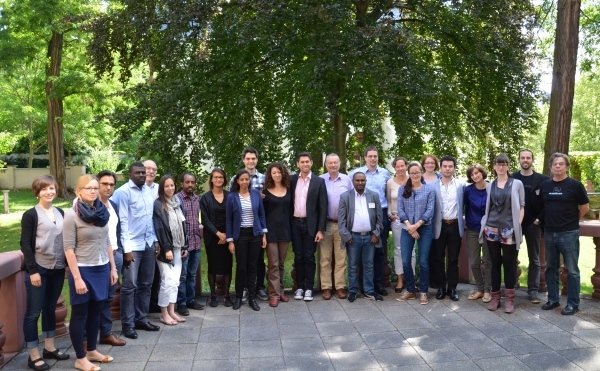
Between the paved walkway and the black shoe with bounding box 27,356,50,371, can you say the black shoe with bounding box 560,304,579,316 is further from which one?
the black shoe with bounding box 27,356,50,371

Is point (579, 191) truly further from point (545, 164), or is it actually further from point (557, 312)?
point (545, 164)

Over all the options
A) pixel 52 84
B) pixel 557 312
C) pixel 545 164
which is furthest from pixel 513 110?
pixel 52 84

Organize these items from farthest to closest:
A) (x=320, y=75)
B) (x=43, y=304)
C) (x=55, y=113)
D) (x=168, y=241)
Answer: (x=55, y=113), (x=320, y=75), (x=168, y=241), (x=43, y=304)

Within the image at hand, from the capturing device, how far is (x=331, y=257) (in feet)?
23.3

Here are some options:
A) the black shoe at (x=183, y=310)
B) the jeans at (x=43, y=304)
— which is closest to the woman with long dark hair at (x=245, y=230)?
the black shoe at (x=183, y=310)

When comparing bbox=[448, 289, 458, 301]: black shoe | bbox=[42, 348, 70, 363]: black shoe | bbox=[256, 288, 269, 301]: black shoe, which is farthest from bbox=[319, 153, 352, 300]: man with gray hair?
bbox=[42, 348, 70, 363]: black shoe

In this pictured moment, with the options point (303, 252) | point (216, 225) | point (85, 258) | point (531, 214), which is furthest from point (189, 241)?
point (531, 214)

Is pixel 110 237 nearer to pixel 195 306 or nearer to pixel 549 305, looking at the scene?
pixel 195 306

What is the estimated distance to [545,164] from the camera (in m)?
9.19

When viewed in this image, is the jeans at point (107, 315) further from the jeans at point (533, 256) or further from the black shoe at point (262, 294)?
the jeans at point (533, 256)

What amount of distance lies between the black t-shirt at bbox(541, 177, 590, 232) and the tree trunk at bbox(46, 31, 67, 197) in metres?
21.5

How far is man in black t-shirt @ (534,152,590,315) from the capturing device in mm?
5988

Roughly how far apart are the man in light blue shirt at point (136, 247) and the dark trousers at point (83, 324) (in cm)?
73

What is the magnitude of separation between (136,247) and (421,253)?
135 inches
